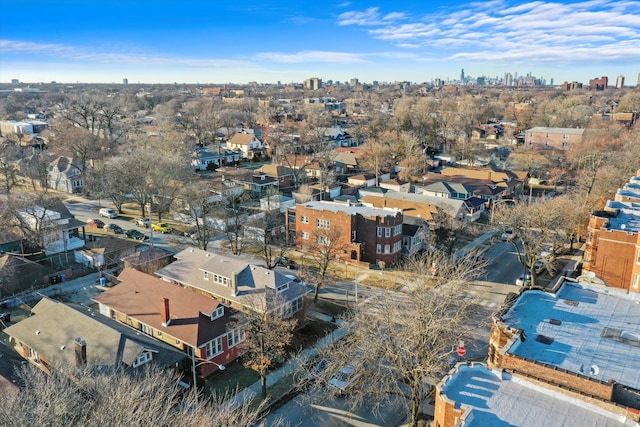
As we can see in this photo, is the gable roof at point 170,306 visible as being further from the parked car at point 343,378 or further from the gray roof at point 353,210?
the gray roof at point 353,210

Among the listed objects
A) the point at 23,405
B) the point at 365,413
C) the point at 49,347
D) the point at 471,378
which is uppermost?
the point at 23,405

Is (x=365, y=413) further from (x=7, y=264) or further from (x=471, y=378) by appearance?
(x=7, y=264)

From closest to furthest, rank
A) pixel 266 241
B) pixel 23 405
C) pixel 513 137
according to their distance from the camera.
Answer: pixel 23 405 → pixel 266 241 → pixel 513 137

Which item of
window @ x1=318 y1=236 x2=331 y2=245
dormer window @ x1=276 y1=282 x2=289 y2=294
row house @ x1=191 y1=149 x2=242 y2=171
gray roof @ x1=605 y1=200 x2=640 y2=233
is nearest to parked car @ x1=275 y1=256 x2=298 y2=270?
window @ x1=318 y1=236 x2=331 y2=245

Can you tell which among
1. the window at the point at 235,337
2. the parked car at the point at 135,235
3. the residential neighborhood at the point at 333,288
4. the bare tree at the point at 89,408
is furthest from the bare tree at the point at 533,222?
the parked car at the point at 135,235

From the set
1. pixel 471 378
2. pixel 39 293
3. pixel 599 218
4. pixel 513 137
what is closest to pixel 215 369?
pixel 471 378

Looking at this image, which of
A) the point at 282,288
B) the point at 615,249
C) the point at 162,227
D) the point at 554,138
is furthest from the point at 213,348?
the point at 554,138

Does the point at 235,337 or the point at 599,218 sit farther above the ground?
the point at 599,218

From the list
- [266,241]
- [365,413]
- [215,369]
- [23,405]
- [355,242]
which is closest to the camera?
[23,405]
